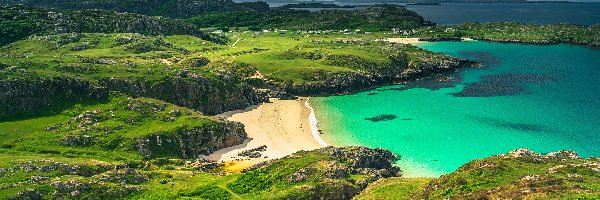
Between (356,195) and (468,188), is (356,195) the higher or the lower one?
the lower one

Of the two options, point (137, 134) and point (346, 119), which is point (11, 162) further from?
point (346, 119)

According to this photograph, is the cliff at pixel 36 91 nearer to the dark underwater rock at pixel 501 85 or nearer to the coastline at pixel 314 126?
the coastline at pixel 314 126

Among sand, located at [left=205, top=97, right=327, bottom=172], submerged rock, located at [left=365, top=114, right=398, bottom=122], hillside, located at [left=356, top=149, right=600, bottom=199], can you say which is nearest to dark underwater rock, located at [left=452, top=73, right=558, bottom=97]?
submerged rock, located at [left=365, top=114, right=398, bottom=122]

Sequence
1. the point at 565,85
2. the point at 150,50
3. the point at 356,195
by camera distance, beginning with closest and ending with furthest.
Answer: the point at 356,195, the point at 565,85, the point at 150,50

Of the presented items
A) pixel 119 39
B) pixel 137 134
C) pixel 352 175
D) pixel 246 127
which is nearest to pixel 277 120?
pixel 246 127

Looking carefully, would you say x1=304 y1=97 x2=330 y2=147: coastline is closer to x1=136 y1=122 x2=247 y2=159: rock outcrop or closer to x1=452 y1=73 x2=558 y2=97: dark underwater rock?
x1=136 y1=122 x2=247 y2=159: rock outcrop

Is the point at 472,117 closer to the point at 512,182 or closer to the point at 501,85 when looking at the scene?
the point at 501,85

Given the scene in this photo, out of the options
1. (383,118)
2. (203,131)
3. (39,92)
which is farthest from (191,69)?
(383,118)
